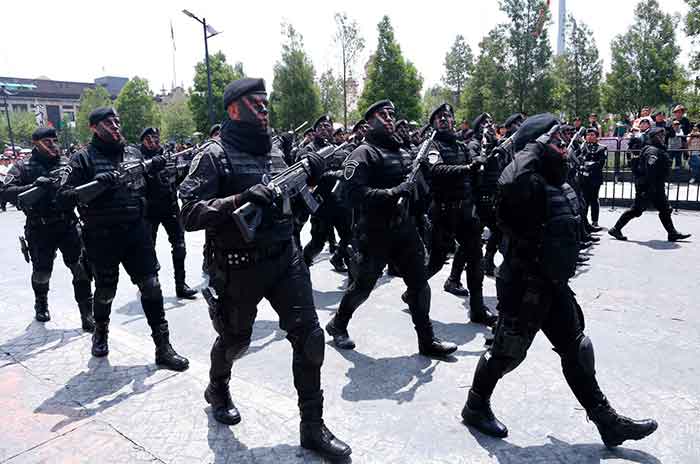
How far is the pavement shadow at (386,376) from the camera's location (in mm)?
4004

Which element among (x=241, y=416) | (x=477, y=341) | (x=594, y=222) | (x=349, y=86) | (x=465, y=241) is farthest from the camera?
(x=349, y=86)

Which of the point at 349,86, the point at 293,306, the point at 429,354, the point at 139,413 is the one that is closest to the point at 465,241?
the point at 429,354

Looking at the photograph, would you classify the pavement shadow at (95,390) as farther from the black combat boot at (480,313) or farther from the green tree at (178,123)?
the green tree at (178,123)

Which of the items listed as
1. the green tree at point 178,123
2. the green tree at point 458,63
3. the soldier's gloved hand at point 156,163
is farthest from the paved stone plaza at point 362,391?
the green tree at point 178,123

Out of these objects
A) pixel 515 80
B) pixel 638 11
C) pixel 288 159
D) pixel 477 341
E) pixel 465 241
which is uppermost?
pixel 638 11

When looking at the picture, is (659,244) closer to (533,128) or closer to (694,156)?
(533,128)

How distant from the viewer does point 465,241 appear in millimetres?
5672

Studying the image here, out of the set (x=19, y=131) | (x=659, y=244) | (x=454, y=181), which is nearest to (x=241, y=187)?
(x=454, y=181)

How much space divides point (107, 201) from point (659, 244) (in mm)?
8497

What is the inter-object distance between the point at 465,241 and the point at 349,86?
35.3 meters

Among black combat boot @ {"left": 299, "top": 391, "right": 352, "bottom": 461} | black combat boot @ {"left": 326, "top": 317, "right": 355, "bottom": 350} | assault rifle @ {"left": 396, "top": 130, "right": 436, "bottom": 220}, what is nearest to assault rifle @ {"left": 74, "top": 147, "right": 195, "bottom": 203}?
black combat boot @ {"left": 326, "top": 317, "right": 355, "bottom": 350}

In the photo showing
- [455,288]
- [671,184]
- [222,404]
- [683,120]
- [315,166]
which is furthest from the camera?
[671,184]

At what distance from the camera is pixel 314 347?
3250mm

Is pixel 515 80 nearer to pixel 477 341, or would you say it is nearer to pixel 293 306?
pixel 477 341
